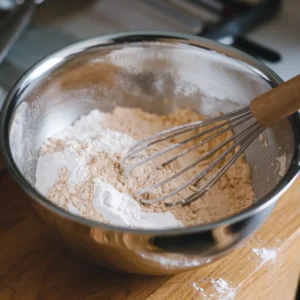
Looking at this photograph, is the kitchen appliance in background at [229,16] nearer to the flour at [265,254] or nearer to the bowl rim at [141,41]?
the bowl rim at [141,41]

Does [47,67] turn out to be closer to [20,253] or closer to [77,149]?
[77,149]

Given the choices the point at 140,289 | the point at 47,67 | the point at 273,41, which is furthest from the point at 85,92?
the point at 273,41

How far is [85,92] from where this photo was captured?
80 centimetres

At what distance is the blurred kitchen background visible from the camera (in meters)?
1.00

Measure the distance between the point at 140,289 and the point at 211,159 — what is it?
0.22 m

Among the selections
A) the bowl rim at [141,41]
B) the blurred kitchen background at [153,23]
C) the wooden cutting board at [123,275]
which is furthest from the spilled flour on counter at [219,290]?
the blurred kitchen background at [153,23]

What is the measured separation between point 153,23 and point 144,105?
1.08ft

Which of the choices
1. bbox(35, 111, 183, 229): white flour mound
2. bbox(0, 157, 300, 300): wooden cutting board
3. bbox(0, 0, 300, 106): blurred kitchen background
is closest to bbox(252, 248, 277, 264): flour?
bbox(0, 157, 300, 300): wooden cutting board

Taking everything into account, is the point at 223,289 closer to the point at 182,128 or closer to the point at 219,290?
the point at 219,290

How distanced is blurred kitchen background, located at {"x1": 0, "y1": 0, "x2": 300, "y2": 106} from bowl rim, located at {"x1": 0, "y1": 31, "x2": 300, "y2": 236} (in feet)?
0.81

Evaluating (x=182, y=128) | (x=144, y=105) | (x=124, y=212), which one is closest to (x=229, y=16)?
(x=144, y=105)

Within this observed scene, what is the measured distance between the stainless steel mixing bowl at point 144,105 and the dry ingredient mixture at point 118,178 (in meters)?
0.02

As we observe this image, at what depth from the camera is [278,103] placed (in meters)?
0.58

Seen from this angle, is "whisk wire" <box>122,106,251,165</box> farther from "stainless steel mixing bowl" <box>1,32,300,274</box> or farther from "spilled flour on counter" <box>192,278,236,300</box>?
"spilled flour on counter" <box>192,278,236,300</box>
